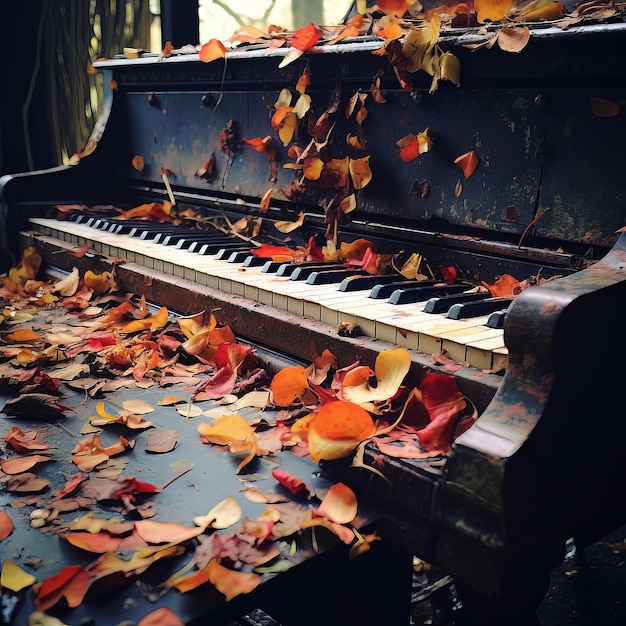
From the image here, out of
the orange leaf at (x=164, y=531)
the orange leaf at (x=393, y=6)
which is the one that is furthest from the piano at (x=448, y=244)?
the orange leaf at (x=164, y=531)

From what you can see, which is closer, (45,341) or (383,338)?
(383,338)

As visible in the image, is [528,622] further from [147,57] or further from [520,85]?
[147,57]

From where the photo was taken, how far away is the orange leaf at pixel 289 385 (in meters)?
1.66

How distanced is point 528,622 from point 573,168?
104cm

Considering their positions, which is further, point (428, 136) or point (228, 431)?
point (428, 136)

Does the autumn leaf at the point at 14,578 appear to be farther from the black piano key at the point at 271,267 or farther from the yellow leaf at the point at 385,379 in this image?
the black piano key at the point at 271,267

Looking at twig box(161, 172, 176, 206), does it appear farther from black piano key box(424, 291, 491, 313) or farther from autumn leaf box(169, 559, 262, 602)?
autumn leaf box(169, 559, 262, 602)

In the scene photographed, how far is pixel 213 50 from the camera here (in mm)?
2639

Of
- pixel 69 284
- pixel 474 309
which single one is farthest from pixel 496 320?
pixel 69 284

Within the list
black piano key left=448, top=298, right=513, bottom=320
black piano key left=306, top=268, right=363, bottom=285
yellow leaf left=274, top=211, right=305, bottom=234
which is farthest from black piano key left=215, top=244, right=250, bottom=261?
black piano key left=448, top=298, right=513, bottom=320

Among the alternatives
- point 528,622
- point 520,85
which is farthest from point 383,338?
point 520,85

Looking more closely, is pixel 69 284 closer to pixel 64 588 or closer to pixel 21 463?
pixel 21 463

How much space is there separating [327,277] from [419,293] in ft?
1.08

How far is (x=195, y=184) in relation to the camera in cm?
313
